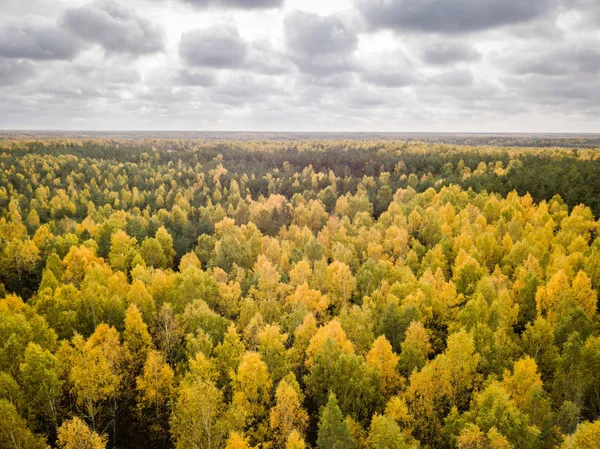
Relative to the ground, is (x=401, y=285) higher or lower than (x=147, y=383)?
higher

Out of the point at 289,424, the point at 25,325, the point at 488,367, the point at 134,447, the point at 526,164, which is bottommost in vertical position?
the point at 134,447

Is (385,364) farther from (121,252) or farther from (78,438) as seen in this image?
(121,252)

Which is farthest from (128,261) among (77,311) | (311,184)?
(311,184)

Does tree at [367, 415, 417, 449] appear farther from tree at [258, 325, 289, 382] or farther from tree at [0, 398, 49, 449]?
tree at [0, 398, 49, 449]

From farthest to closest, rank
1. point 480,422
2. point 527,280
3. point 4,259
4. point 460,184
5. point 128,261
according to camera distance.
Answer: point 460,184 → point 128,261 → point 4,259 → point 527,280 → point 480,422

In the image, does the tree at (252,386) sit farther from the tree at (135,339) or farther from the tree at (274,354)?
the tree at (135,339)

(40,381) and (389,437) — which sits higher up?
(389,437)

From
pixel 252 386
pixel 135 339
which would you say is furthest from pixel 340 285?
pixel 135 339

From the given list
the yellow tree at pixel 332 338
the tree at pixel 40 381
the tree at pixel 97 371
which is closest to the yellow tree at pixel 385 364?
the yellow tree at pixel 332 338

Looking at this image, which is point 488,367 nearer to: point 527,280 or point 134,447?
point 527,280

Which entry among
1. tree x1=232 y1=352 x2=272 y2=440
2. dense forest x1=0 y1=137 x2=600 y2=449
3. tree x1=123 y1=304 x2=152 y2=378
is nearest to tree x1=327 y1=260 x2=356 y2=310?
dense forest x1=0 y1=137 x2=600 y2=449

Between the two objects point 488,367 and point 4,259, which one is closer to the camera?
point 488,367
